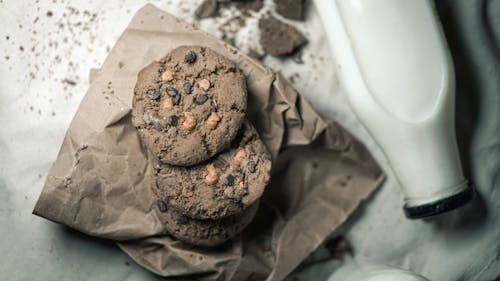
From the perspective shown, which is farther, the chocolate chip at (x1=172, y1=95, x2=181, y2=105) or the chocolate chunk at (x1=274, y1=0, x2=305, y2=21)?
the chocolate chunk at (x1=274, y1=0, x2=305, y2=21)

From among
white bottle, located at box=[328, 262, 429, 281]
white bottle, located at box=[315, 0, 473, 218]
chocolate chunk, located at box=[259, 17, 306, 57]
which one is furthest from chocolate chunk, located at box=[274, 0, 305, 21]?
white bottle, located at box=[328, 262, 429, 281]

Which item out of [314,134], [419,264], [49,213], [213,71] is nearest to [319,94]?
[314,134]

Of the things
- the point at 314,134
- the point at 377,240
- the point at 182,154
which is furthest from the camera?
the point at 377,240

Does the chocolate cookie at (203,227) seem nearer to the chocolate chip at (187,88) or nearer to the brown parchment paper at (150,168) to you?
the brown parchment paper at (150,168)

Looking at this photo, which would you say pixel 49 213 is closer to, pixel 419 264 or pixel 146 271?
pixel 146 271

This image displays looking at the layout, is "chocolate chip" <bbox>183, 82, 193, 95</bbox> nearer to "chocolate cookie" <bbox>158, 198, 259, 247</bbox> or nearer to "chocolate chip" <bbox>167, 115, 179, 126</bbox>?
"chocolate chip" <bbox>167, 115, 179, 126</bbox>

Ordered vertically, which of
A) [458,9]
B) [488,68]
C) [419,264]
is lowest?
[419,264]

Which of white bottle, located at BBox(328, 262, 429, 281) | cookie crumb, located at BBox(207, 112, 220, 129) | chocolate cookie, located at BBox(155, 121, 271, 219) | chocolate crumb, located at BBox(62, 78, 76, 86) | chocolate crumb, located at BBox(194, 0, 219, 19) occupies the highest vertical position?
chocolate crumb, located at BBox(194, 0, 219, 19)
